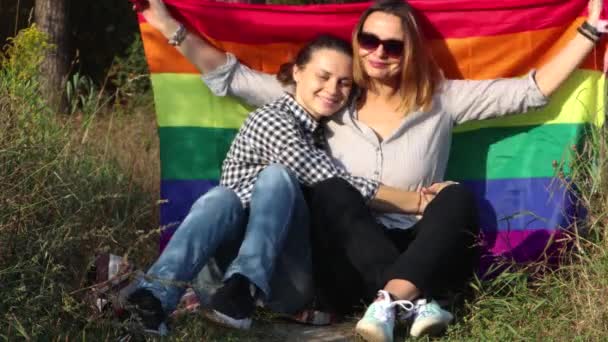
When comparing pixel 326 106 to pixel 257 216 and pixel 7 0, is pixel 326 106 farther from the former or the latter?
pixel 7 0

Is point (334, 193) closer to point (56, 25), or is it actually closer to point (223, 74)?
point (223, 74)

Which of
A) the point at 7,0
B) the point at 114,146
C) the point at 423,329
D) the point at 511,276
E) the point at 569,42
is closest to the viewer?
the point at 423,329

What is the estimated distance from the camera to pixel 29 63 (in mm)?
→ 4402

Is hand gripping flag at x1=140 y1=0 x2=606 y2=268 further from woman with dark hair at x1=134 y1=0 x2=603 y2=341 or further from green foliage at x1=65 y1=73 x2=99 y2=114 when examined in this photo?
green foliage at x1=65 y1=73 x2=99 y2=114

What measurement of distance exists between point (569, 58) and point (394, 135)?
2.68 feet

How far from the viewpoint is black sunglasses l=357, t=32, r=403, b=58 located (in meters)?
4.41

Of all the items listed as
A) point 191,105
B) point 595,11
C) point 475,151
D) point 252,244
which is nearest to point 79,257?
point 252,244

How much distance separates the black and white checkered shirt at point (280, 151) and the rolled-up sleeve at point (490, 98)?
0.58 metres

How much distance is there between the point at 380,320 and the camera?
3.75 m

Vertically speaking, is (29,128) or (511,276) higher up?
(29,128)

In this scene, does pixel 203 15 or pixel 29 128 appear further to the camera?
pixel 203 15

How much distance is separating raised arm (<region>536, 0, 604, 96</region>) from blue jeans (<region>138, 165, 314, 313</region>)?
124 centimetres

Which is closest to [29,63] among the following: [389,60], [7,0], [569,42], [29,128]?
[29,128]

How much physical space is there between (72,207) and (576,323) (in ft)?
6.76
